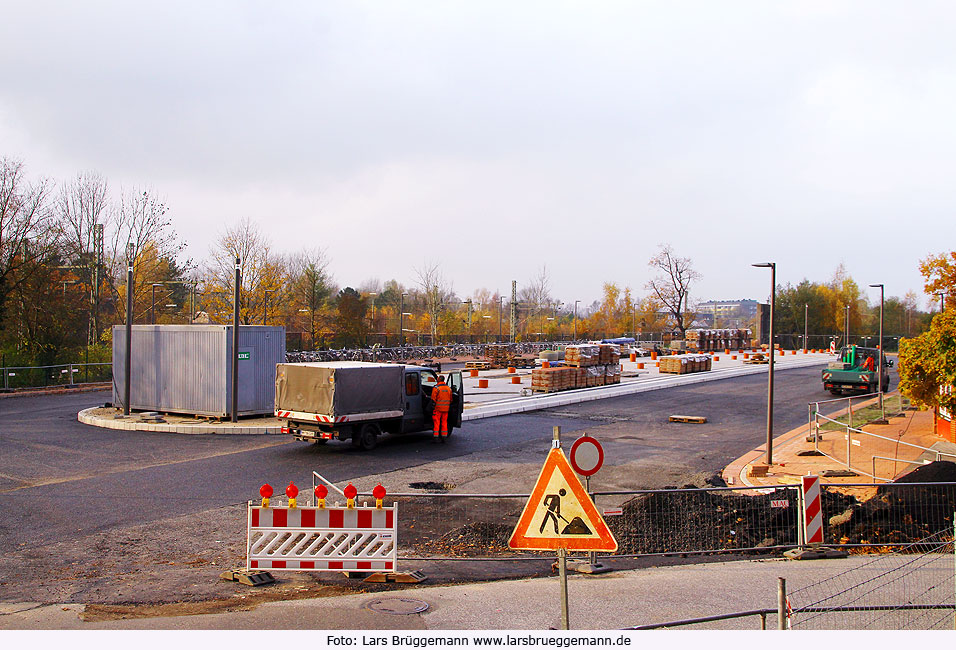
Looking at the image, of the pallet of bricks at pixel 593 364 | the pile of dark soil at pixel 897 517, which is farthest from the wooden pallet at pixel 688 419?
the pile of dark soil at pixel 897 517

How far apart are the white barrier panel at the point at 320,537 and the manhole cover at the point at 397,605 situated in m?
0.75

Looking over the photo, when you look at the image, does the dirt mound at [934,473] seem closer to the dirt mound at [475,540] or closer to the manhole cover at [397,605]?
the dirt mound at [475,540]

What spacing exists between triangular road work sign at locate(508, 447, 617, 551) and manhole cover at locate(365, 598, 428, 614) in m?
2.47

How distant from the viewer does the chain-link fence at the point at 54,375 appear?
32344mm

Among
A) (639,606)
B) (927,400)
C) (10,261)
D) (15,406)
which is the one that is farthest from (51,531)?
(10,261)

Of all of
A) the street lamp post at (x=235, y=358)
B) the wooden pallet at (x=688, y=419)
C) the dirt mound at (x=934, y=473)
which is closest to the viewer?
the dirt mound at (x=934, y=473)

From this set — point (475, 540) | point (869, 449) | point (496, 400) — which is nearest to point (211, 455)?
point (475, 540)

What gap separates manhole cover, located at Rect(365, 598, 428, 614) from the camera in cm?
744

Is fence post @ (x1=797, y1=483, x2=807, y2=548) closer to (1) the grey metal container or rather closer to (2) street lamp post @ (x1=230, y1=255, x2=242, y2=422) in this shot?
(2) street lamp post @ (x1=230, y1=255, x2=242, y2=422)

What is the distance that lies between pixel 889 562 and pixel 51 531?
38.0 ft

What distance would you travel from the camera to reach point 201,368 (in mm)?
23344

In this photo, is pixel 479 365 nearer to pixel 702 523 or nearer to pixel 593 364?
pixel 593 364

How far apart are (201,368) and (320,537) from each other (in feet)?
53.5

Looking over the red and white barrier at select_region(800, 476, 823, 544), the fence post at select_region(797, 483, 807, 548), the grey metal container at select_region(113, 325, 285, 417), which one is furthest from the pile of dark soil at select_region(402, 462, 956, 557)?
the grey metal container at select_region(113, 325, 285, 417)
